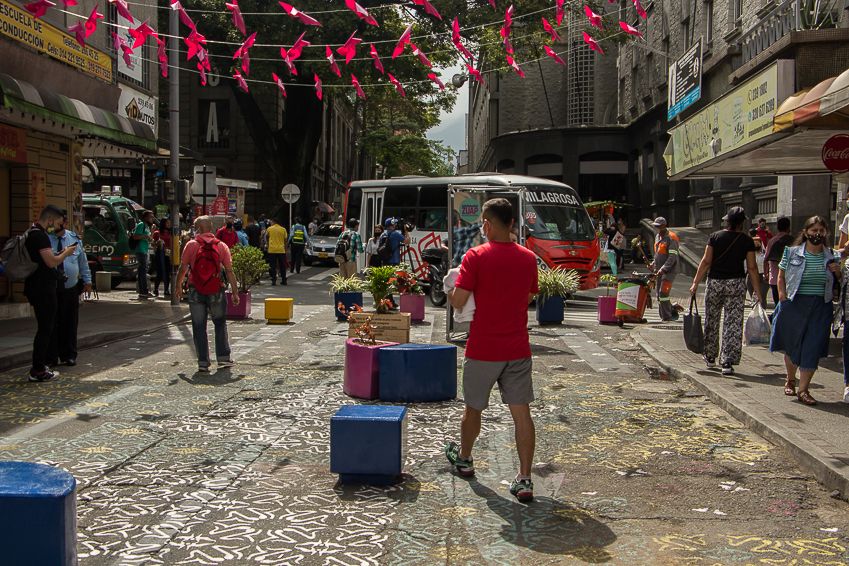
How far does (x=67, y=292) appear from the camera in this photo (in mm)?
10938

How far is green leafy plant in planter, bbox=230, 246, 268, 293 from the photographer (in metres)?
17.1

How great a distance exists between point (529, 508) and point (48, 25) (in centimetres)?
1362

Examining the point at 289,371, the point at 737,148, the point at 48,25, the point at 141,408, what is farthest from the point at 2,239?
the point at 737,148

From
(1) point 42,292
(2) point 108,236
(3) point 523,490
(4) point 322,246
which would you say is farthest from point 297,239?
(3) point 523,490

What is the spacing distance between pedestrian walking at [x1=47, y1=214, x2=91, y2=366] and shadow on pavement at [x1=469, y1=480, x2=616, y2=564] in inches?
266

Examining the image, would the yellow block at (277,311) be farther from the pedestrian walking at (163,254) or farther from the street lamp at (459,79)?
the street lamp at (459,79)

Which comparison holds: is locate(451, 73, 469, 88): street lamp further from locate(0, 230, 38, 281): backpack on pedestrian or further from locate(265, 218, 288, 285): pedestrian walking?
locate(0, 230, 38, 281): backpack on pedestrian

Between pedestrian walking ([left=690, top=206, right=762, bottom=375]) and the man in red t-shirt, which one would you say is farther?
pedestrian walking ([left=690, top=206, right=762, bottom=375])

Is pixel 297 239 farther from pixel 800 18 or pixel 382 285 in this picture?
→ pixel 800 18

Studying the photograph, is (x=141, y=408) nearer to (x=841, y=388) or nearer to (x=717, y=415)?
(x=717, y=415)

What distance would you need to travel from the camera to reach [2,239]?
55.0 ft

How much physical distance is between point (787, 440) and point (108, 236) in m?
21.0

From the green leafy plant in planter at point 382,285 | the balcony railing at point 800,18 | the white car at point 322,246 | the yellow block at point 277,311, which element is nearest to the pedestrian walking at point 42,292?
the green leafy plant in planter at point 382,285

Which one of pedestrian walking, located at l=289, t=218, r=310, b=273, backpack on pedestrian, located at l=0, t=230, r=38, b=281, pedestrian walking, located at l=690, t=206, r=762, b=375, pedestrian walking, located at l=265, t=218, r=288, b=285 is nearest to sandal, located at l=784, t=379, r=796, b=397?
pedestrian walking, located at l=690, t=206, r=762, b=375
